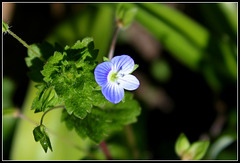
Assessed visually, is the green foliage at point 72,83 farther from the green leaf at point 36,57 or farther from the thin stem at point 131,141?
the thin stem at point 131,141

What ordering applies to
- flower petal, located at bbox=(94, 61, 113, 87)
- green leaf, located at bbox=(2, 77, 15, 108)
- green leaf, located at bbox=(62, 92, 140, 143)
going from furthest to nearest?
green leaf, located at bbox=(2, 77, 15, 108), green leaf, located at bbox=(62, 92, 140, 143), flower petal, located at bbox=(94, 61, 113, 87)

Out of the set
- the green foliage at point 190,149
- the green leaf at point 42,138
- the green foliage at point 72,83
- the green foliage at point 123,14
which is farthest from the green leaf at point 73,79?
the green foliage at point 190,149

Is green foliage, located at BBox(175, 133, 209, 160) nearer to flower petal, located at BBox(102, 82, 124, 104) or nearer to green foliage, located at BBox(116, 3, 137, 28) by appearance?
flower petal, located at BBox(102, 82, 124, 104)

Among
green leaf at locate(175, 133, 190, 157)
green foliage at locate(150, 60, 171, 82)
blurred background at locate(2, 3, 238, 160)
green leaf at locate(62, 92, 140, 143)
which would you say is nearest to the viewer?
green leaf at locate(62, 92, 140, 143)

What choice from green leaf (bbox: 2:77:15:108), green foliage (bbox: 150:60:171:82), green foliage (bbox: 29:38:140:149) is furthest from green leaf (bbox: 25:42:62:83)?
green foliage (bbox: 150:60:171:82)

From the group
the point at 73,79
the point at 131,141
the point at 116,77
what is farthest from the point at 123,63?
the point at 131,141

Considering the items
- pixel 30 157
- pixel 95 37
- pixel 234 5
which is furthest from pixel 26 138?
pixel 234 5
